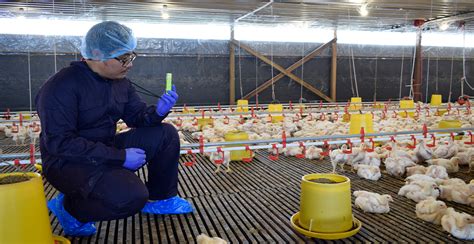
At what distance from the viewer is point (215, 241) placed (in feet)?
6.23

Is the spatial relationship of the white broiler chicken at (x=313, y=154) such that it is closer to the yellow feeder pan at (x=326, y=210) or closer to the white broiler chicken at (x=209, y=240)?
the yellow feeder pan at (x=326, y=210)

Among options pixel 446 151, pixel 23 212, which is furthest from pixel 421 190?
pixel 23 212

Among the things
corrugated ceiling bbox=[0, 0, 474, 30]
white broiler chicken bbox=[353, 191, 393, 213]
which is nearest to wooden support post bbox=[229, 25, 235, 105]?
corrugated ceiling bbox=[0, 0, 474, 30]

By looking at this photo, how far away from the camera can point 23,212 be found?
1656 mm

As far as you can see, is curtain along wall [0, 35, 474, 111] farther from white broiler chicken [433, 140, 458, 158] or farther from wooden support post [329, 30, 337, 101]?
white broiler chicken [433, 140, 458, 158]

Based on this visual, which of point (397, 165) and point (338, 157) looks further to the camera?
point (338, 157)

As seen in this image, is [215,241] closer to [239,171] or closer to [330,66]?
[239,171]

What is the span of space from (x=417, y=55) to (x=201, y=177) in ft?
29.1

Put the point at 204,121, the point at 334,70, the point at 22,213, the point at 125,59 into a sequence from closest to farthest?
the point at 22,213, the point at 125,59, the point at 204,121, the point at 334,70

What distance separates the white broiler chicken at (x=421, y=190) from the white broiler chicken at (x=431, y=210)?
0.24 meters

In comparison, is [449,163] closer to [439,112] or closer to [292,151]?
[292,151]

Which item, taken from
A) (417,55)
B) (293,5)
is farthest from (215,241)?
(417,55)

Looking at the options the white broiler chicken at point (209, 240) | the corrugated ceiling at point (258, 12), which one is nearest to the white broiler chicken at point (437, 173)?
the white broiler chicken at point (209, 240)

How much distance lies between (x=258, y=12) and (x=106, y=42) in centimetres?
668
